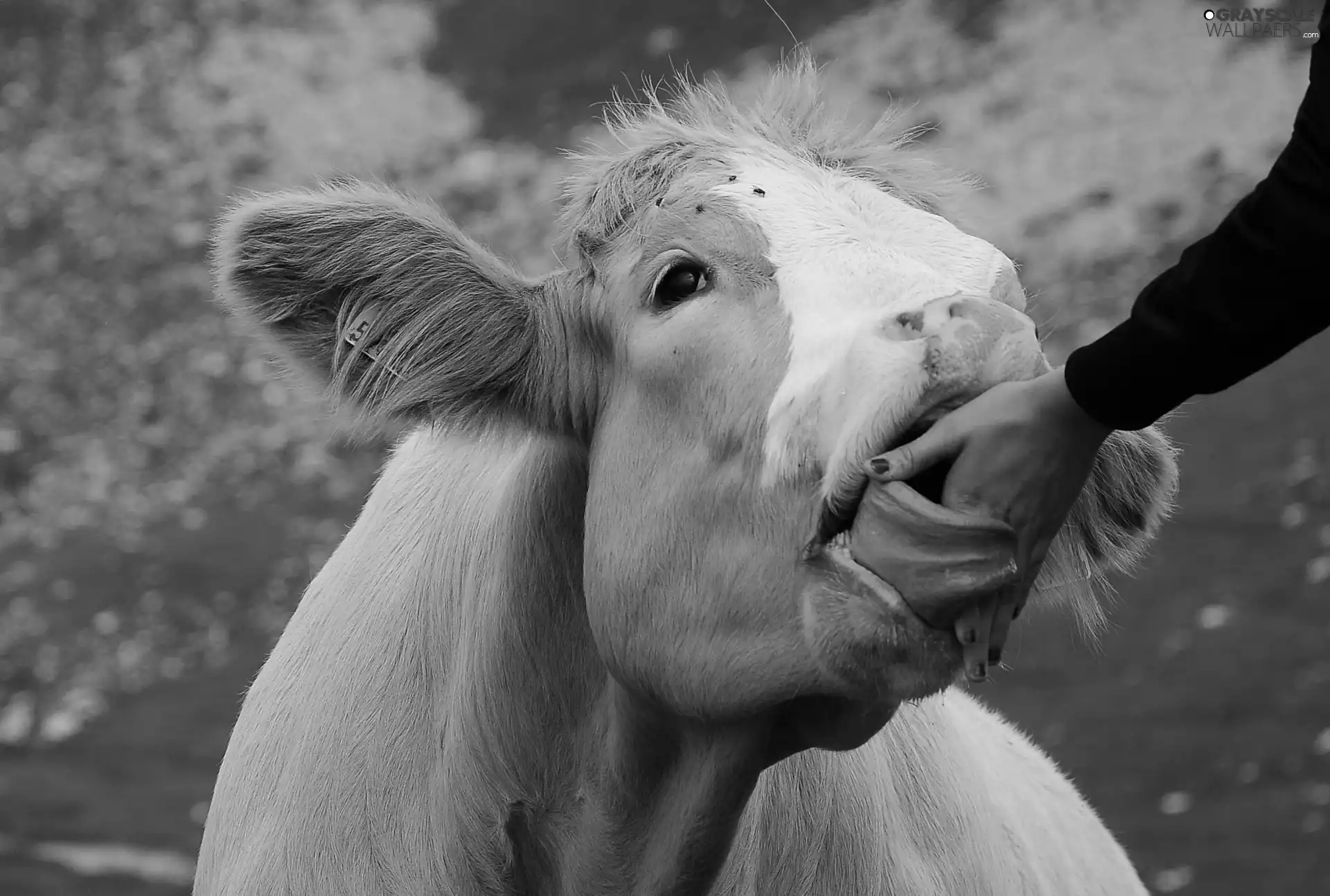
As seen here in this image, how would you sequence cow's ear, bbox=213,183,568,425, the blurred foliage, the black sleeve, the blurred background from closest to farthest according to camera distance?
1. the black sleeve
2. cow's ear, bbox=213,183,568,425
3. the blurred background
4. the blurred foliage

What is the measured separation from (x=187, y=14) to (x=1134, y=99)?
34.0 ft

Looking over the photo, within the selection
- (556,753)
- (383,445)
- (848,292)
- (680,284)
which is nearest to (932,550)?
(848,292)

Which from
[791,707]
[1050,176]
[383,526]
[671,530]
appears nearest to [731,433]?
[671,530]

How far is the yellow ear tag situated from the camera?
139 inches

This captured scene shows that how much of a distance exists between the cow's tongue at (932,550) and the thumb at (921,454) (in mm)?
23

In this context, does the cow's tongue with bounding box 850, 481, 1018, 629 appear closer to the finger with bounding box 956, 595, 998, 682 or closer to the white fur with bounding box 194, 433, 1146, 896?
the finger with bounding box 956, 595, 998, 682

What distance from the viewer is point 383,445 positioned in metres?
11.8

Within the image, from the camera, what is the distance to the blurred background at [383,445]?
9.52 metres

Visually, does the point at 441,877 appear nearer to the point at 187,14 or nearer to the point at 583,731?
the point at 583,731

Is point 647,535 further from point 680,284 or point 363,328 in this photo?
point 363,328

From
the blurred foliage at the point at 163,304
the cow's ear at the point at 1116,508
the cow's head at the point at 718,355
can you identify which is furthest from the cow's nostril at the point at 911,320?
the blurred foliage at the point at 163,304

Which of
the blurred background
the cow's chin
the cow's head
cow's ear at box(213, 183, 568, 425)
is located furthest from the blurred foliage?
the cow's chin

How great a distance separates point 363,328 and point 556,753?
1041mm

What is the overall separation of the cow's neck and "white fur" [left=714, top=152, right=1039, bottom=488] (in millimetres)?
764
